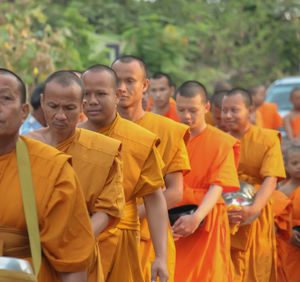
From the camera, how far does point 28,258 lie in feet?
10.8

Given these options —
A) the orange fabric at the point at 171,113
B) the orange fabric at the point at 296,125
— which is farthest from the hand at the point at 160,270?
the orange fabric at the point at 296,125

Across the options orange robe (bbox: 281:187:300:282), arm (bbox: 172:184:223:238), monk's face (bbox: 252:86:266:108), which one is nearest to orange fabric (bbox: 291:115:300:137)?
monk's face (bbox: 252:86:266:108)

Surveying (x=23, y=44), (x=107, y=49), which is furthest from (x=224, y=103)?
(x=107, y=49)

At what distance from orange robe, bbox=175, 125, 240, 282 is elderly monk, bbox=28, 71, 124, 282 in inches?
92.4

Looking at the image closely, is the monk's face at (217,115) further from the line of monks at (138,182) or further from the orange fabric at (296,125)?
the orange fabric at (296,125)

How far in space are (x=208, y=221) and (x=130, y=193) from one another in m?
1.98

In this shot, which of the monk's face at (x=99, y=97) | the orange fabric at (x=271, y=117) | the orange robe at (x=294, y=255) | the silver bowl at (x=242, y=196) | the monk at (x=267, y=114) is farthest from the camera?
the orange fabric at (x=271, y=117)

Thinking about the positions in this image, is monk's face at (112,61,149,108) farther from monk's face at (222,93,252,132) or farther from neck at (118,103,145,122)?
monk's face at (222,93,252,132)

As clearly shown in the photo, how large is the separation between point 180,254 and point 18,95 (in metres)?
3.49

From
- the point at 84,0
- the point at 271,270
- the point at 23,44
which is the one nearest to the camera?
the point at 271,270

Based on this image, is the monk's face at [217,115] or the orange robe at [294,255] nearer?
the orange robe at [294,255]

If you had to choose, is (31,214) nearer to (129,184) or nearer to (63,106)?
(63,106)

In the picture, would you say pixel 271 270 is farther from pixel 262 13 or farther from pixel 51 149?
pixel 262 13

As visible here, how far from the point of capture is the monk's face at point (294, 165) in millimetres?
7824
